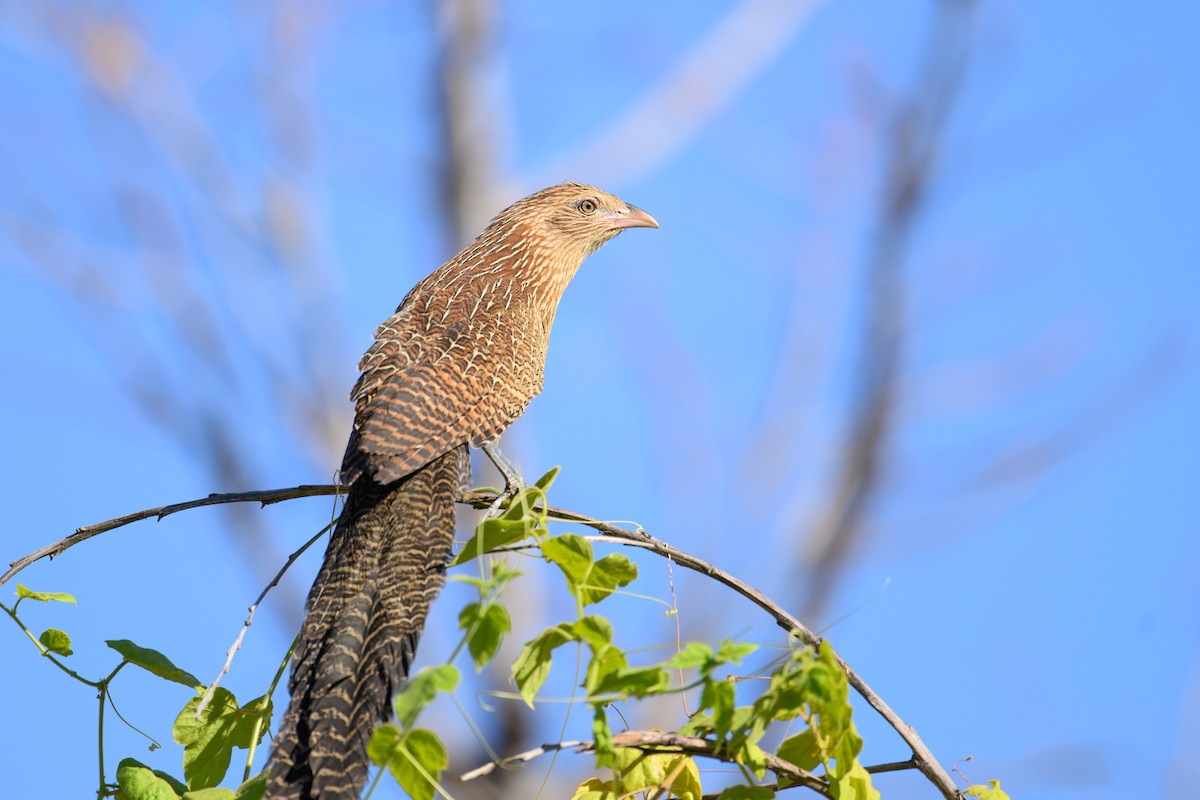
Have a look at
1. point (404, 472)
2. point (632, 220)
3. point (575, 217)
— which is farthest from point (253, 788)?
point (632, 220)

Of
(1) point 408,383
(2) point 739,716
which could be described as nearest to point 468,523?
(1) point 408,383

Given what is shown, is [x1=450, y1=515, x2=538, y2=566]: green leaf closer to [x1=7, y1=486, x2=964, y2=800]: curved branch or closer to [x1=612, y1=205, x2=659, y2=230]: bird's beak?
[x1=7, y1=486, x2=964, y2=800]: curved branch

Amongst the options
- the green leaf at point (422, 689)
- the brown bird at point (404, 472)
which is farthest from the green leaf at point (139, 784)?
the green leaf at point (422, 689)

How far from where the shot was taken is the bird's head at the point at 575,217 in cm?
552

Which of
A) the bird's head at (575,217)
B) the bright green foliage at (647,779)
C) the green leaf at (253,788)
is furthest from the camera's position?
the bird's head at (575,217)

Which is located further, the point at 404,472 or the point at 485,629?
the point at 404,472

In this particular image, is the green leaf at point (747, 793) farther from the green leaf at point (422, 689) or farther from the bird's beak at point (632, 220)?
the bird's beak at point (632, 220)

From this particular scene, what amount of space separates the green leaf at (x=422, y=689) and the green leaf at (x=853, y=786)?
66 cm

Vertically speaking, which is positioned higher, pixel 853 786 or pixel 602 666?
pixel 602 666

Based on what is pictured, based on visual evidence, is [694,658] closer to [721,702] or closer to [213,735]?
[721,702]

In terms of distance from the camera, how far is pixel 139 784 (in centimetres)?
205

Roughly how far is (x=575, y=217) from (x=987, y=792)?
399 cm

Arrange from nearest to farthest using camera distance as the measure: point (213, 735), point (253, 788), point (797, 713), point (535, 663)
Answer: point (797, 713) → point (535, 663) → point (253, 788) → point (213, 735)

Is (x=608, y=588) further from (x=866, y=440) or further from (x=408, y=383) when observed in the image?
(x=866, y=440)
